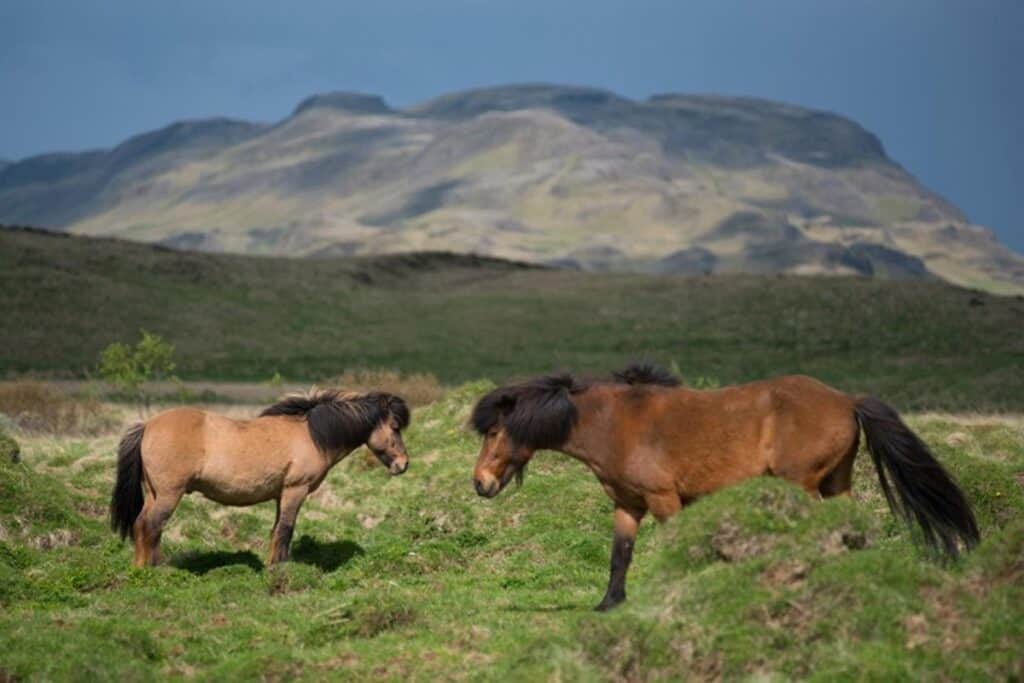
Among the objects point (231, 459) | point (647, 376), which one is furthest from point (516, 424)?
point (231, 459)

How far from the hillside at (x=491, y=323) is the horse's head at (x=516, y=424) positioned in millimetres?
32063

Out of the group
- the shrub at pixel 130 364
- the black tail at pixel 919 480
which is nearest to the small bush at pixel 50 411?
the shrub at pixel 130 364

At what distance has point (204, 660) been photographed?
10977 millimetres

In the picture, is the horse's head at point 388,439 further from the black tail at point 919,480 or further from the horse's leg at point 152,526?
the black tail at point 919,480

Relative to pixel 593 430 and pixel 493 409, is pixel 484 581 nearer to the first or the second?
pixel 493 409

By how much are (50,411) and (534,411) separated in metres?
20.0

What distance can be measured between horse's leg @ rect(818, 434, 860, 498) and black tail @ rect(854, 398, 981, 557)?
18cm

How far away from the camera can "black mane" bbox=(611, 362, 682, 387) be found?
1287cm

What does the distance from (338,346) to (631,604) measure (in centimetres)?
5115

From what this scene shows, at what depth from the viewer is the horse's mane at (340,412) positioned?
15.7 metres

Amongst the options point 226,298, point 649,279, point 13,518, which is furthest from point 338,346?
point 13,518

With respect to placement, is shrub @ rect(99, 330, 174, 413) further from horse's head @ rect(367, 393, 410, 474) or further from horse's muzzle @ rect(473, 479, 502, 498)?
horse's muzzle @ rect(473, 479, 502, 498)

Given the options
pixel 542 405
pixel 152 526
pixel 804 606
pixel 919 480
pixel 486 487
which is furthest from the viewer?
pixel 152 526

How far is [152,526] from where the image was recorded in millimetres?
14719
